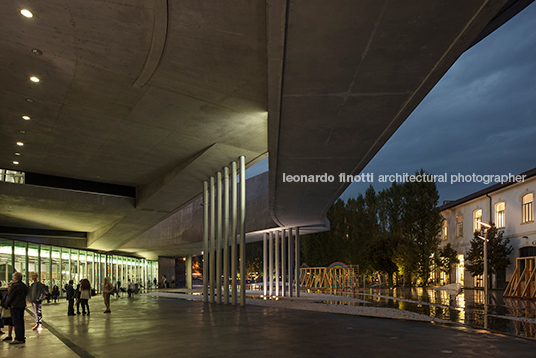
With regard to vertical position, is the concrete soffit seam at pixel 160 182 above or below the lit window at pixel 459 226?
above

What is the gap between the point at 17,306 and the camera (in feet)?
31.3

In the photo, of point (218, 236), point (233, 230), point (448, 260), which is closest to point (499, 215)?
point (448, 260)

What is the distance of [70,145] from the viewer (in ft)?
60.5

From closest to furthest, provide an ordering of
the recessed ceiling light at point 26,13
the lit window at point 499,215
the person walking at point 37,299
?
the recessed ceiling light at point 26,13 → the person walking at point 37,299 → the lit window at point 499,215

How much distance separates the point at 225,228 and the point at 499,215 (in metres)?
23.9

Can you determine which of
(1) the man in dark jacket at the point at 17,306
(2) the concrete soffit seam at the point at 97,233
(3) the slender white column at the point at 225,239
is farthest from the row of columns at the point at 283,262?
(1) the man in dark jacket at the point at 17,306

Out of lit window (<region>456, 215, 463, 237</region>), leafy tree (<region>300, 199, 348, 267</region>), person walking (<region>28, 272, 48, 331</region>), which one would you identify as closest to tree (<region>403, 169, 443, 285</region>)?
lit window (<region>456, 215, 463, 237</region>)

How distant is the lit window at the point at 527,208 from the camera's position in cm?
2960

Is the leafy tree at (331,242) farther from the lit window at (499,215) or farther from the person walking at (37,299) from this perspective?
the person walking at (37,299)

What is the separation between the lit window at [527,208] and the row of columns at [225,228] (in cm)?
2027

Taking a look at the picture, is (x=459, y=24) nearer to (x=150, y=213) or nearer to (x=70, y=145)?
(x=70, y=145)

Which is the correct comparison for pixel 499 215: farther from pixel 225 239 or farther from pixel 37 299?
pixel 37 299

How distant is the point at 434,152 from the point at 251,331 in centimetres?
17935

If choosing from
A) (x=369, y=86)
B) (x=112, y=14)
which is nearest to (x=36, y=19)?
(x=112, y=14)
